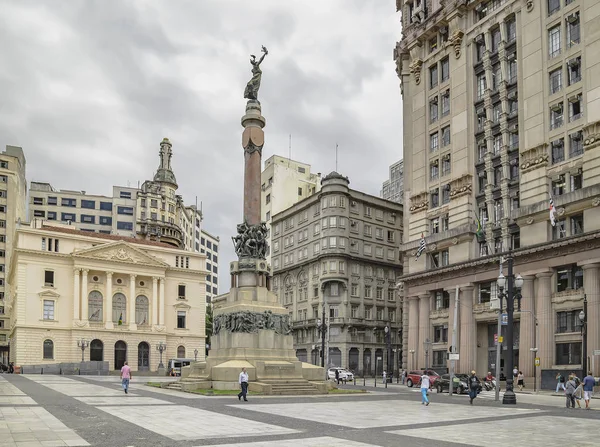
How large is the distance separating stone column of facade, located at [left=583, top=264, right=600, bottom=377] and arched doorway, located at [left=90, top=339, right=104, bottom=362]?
208 feet

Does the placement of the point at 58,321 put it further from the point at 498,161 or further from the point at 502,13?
the point at 502,13

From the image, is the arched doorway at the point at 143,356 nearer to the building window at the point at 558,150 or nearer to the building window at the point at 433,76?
the building window at the point at 433,76

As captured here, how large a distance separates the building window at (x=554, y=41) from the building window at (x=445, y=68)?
13.2m

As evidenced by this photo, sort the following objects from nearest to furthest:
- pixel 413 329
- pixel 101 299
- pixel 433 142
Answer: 1. pixel 413 329
2. pixel 433 142
3. pixel 101 299

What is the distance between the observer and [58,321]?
8738cm

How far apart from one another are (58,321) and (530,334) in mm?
60902

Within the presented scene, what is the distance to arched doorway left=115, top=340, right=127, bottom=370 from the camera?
298ft

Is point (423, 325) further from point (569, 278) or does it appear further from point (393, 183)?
point (393, 183)

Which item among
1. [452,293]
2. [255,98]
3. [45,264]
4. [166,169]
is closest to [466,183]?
[452,293]

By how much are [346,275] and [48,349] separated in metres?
40.0

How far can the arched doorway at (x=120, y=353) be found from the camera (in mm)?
90688

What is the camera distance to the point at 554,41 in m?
54.6

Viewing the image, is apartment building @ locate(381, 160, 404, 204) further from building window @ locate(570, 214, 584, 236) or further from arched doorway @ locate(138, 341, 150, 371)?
building window @ locate(570, 214, 584, 236)

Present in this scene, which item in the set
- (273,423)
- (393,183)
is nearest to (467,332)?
(273,423)
